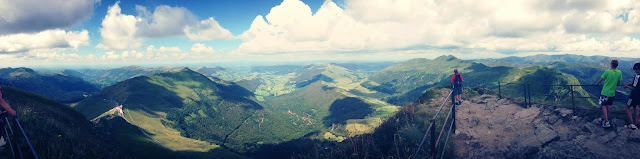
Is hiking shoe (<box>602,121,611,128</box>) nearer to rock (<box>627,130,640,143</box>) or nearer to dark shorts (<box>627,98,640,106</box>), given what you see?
rock (<box>627,130,640,143</box>)

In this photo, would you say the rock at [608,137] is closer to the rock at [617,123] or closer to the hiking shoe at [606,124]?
the hiking shoe at [606,124]

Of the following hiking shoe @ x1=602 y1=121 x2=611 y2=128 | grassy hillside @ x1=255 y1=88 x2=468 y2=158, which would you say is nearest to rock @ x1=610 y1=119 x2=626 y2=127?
hiking shoe @ x1=602 y1=121 x2=611 y2=128

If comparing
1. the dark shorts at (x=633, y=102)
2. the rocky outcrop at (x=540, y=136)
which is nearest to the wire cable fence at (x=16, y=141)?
the rocky outcrop at (x=540, y=136)

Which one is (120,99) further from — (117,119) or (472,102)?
(472,102)

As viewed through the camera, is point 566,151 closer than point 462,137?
Yes

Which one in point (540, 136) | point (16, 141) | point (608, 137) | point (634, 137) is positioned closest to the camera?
point (16, 141)

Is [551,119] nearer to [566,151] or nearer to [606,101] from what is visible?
[606,101]

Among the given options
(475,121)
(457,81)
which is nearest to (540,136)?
(475,121)

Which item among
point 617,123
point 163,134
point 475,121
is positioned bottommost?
point 163,134

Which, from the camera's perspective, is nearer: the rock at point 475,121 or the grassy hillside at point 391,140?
the grassy hillside at point 391,140
